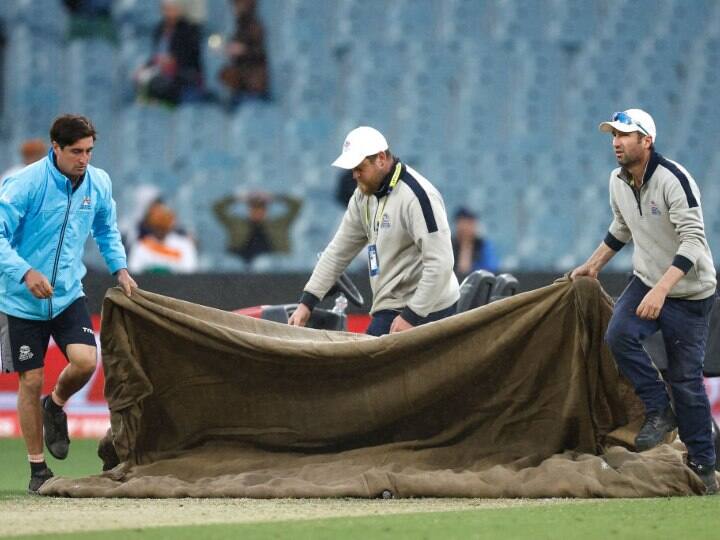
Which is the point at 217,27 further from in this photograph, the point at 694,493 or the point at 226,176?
the point at 694,493

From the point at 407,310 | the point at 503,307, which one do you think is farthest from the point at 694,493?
the point at 407,310

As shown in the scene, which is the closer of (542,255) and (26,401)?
(26,401)

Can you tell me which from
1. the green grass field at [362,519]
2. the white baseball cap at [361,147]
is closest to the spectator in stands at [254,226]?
the white baseball cap at [361,147]

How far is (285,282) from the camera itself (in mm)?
12203

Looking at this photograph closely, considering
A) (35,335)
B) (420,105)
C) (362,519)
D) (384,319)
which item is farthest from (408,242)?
(420,105)

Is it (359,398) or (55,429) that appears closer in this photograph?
(359,398)

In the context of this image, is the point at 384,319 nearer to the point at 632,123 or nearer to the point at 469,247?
the point at 632,123

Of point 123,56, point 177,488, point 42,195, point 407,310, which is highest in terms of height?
point 123,56

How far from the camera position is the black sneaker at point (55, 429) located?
7746mm

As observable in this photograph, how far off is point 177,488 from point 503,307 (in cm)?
194

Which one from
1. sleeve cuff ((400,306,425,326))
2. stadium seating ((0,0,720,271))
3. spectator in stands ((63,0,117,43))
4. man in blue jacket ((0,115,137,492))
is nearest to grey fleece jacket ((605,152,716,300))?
sleeve cuff ((400,306,425,326))

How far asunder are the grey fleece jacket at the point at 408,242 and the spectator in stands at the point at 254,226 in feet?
20.4

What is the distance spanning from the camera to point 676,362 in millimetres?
7031

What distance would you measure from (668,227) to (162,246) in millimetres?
7751
